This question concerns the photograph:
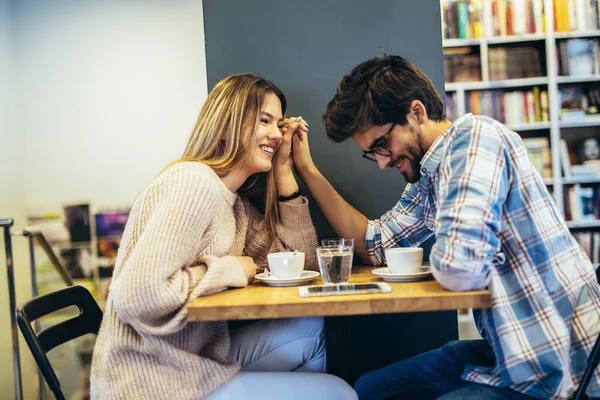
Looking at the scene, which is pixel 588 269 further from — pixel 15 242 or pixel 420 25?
pixel 15 242

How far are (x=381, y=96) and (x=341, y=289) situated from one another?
59 cm

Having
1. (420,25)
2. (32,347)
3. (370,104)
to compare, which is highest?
(420,25)

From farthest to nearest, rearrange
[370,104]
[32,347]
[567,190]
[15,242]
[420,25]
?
[567,190] → [15,242] → [420,25] → [370,104] → [32,347]

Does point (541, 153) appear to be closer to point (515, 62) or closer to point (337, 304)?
point (515, 62)

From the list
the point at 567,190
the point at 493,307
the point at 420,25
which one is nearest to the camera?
the point at 493,307

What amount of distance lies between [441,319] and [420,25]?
3.58 ft

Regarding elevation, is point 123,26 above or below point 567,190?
above

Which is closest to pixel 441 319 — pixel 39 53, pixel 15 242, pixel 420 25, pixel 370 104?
pixel 370 104

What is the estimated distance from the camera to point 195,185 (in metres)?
1.42

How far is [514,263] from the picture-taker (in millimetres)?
1274

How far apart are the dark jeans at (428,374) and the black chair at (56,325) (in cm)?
93

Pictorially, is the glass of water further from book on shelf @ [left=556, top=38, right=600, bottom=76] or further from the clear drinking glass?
book on shelf @ [left=556, top=38, right=600, bottom=76]

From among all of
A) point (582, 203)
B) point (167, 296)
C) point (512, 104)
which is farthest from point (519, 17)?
point (167, 296)

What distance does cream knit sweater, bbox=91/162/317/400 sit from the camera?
1292 mm
